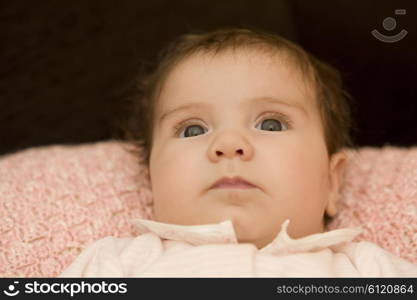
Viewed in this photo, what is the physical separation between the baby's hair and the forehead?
2 centimetres

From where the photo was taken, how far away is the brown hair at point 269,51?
1.27 meters

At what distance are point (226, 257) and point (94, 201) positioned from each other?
42cm

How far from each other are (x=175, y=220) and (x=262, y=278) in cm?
22

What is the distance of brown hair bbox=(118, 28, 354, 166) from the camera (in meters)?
1.27

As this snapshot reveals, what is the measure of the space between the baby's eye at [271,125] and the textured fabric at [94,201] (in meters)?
0.28

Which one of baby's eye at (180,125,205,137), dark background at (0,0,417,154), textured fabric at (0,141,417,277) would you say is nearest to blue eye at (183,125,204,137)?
baby's eye at (180,125,205,137)

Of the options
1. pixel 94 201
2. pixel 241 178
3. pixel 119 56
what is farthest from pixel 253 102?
pixel 119 56

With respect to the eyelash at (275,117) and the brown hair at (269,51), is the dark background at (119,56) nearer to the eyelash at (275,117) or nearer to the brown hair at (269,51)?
the brown hair at (269,51)

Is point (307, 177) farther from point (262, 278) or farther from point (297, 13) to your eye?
point (297, 13)

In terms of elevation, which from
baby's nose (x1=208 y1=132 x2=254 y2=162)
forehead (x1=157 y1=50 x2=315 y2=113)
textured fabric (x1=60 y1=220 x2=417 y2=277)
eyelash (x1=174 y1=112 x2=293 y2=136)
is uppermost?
forehead (x1=157 y1=50 x2=315 y2=113)

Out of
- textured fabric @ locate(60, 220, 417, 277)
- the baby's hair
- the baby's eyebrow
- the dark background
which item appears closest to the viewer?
textured fabric @ locate(60, 220, 417, 277)

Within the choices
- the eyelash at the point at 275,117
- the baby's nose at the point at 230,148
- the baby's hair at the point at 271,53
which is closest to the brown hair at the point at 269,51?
the baby's hair at the point at 271,53

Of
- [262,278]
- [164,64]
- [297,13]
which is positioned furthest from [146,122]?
[297,13]

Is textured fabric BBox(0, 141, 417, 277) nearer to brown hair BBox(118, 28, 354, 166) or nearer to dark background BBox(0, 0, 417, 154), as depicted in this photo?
brown hair BBox(118, 28, 354, 166)
